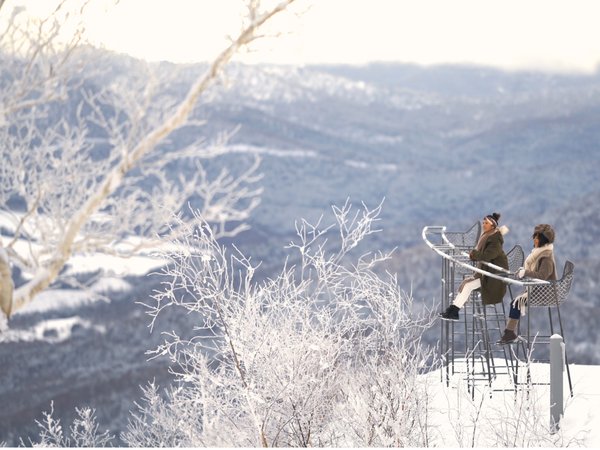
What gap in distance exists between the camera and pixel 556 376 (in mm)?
6410

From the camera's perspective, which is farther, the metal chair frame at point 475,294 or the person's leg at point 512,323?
the person's leg at point 512,323

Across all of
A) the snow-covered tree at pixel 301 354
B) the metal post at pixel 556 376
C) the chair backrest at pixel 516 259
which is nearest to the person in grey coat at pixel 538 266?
the metal post at pixel 556 376

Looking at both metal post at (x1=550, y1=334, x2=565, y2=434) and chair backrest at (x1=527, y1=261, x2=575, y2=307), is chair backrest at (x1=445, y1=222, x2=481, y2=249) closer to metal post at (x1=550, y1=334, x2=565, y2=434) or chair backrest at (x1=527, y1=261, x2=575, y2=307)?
chair backrest at (x1=527, y1=261, x2=575, y2=307)

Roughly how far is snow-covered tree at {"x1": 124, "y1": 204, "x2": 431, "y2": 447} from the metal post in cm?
113

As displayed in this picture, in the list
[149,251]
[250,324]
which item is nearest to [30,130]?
[149,251]

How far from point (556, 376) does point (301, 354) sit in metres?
2.27

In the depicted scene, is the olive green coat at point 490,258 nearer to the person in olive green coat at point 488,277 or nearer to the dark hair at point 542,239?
→ the person in olive green coat at point 488,277

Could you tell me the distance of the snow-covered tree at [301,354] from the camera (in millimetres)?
7559

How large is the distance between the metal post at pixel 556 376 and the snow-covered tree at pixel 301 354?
3.70 feet

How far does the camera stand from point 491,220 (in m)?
7.11

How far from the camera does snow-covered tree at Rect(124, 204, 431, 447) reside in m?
7.56

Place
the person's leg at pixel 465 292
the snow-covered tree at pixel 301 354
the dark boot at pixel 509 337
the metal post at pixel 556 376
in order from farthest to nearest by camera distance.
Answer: the snow-covered tree at pixel 301 354, the person's leg at pixel 465 292, the dark boot at pixel 509 337, the metal post at pixel 556 376

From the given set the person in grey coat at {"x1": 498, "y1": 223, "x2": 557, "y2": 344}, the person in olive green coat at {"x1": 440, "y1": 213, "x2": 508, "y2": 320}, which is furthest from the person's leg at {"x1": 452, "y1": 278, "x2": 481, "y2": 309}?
the person in grey coat at {"x1": 498, "y1": 223, "x2": 557, "y2": 344}

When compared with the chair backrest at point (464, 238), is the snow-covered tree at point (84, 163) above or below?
above
